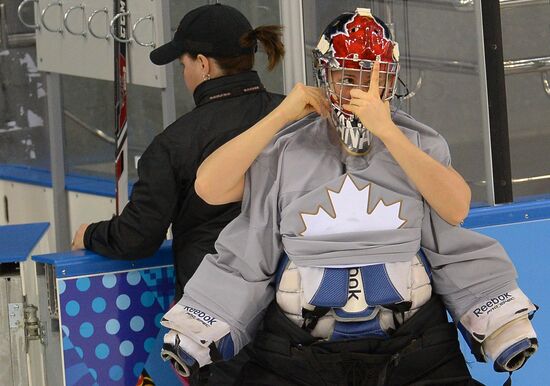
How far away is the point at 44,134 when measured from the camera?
7109 mm

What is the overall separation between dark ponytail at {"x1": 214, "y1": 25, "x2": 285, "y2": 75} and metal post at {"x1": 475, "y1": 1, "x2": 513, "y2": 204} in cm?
84

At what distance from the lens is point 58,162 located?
621 centimetres

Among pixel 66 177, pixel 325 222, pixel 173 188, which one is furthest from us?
pixel 66 177

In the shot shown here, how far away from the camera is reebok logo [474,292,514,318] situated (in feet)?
9.43

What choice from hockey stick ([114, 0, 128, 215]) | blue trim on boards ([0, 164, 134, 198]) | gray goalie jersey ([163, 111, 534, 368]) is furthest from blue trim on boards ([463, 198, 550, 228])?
blue trim on boards ([0, 164, 134, 198])

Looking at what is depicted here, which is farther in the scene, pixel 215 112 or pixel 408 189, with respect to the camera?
pixel 215 112

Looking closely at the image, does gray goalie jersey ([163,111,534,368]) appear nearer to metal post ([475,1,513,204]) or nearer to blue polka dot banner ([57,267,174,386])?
blue polka dot banner ([57,267,174,386])

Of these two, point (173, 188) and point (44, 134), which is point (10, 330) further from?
point (44, 134)

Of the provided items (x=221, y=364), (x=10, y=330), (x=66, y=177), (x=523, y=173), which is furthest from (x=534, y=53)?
(x=66, y=177)

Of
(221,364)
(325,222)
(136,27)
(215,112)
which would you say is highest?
(136,27)

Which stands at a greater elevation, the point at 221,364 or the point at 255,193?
the point at 255,193

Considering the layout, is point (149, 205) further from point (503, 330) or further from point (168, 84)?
point (168, 84)

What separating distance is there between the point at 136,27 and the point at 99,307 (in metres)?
1.38

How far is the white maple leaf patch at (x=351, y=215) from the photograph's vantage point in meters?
2.76
